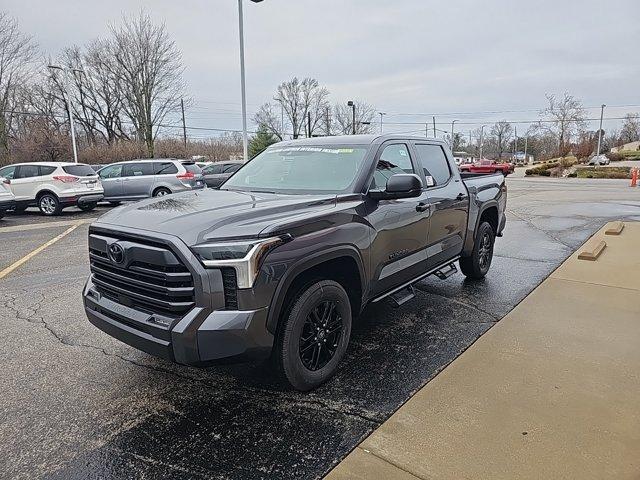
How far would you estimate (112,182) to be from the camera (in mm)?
15055

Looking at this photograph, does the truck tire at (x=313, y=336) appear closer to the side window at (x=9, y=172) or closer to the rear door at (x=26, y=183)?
the rear door at (x=26, y=183)

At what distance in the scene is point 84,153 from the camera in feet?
106

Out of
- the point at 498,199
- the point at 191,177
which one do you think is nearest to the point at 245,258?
the point at 498,199

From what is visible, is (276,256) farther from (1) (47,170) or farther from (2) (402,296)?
(1) (47,170)

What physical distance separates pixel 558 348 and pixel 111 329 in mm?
3496

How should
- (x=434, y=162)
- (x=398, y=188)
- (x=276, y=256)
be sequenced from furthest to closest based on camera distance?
(x=434, y=162)
(x=398, y=188)
(x=276, y=256)

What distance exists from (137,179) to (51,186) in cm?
253

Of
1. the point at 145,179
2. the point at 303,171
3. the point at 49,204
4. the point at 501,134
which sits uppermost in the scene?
the point at 501,134

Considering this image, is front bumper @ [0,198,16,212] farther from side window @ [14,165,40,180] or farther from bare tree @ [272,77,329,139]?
bare tree @ [272,77,329,139]

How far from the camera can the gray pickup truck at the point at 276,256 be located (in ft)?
8.39

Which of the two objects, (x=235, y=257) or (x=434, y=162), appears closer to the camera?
(x=235, y=257)

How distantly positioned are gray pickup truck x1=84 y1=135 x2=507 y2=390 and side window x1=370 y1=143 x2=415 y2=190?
11 mm

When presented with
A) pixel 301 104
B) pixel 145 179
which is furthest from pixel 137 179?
pixel 301 104

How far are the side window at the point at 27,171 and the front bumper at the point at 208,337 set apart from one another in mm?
13103
